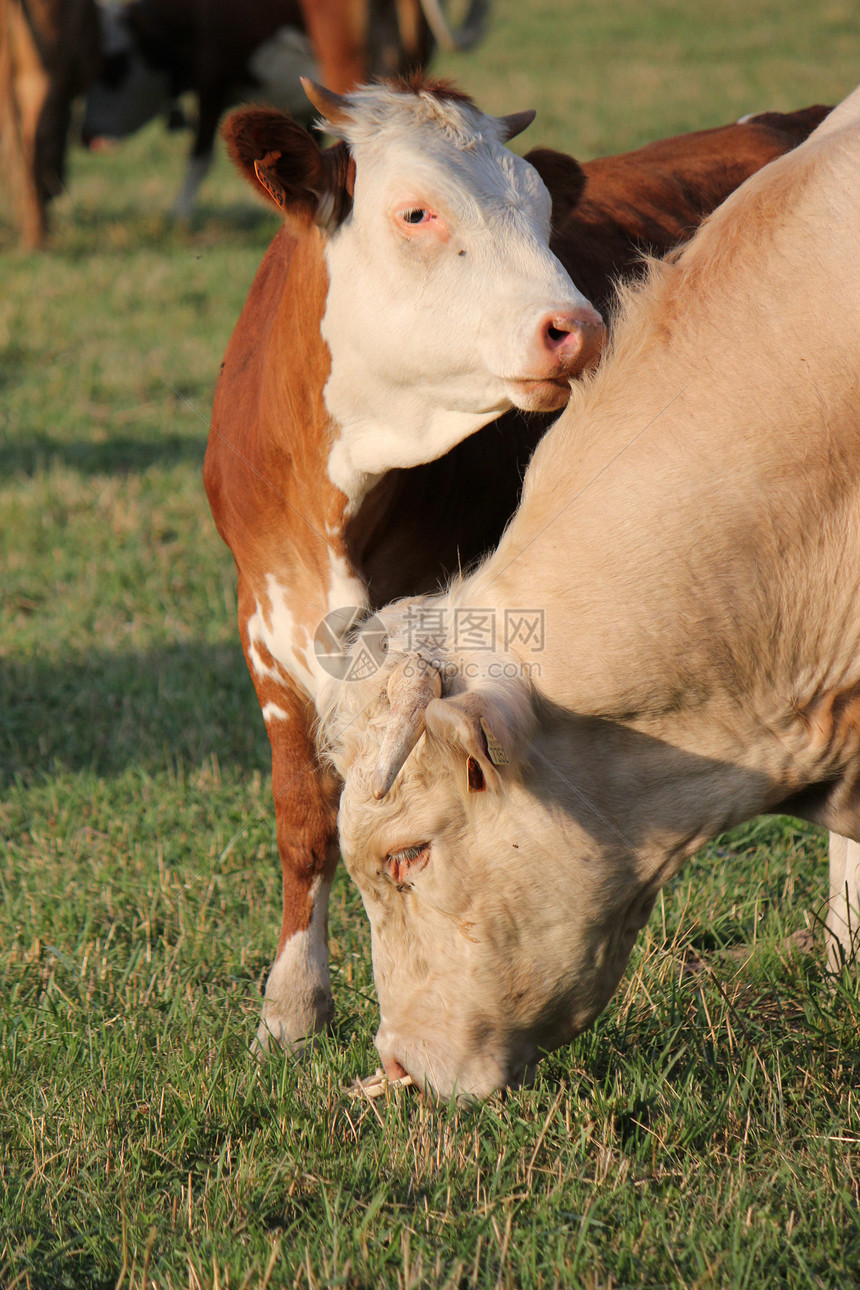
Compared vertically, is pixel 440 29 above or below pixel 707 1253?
above

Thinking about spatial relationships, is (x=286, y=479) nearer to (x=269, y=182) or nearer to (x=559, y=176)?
(x=269, y=182)

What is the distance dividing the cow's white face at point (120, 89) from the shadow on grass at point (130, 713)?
9.21 metres

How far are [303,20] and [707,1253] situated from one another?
36.4ft

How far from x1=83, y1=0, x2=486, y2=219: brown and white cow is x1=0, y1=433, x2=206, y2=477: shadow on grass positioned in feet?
11.1

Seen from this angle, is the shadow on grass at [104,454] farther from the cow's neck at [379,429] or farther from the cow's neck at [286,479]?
the cow's neck at [379,429]

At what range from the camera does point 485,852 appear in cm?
233

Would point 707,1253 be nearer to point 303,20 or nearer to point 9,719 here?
point 9,719

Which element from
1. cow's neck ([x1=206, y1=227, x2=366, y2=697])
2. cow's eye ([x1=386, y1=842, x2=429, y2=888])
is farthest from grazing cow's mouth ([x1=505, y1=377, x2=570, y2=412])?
cow's eye ([x1=386, y1=842, x2=429, y2=888])

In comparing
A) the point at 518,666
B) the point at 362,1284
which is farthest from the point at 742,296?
the point at 362,1284

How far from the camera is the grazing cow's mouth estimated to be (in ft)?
8.22

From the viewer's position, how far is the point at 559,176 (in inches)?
121

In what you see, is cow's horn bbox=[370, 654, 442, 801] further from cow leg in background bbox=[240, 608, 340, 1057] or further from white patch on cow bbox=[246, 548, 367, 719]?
cow leg in background bbox=[240, 608, 340, 1057]

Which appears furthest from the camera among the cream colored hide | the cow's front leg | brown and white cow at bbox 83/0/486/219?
brown and white cow at bbox 83/0/486/219

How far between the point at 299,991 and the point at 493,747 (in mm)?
1198
